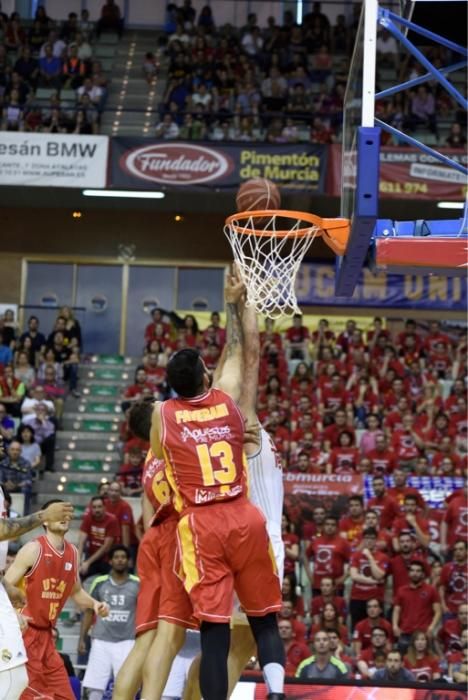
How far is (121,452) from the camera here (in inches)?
655

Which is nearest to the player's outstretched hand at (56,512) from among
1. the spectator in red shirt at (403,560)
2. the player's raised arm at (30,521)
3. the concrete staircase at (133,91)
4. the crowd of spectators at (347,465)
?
Answer: the player's raised arm at (30,521)

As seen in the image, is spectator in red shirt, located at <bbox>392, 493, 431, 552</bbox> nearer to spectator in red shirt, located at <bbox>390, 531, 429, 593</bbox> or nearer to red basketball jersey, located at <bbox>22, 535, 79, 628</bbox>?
spectator in red shirt, located at <bbox>390, 531, 429, 593</bbox>

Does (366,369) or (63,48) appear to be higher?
(63,48)

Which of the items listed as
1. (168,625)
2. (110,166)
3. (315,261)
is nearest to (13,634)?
(168,625)

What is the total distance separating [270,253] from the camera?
755 centimetres

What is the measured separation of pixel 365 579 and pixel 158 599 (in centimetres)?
660

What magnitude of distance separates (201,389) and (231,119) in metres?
15.5

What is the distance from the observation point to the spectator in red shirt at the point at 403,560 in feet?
41.4

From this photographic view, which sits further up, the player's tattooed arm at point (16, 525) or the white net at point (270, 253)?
the white net at point (270, 253)

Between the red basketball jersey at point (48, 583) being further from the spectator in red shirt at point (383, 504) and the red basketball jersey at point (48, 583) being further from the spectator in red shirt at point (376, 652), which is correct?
the spectator in red shirt at point (383, 504)

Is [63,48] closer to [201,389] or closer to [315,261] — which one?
[315,261]

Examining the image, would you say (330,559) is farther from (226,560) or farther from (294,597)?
(226,560)

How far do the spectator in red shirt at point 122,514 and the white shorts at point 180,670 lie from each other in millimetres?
3192

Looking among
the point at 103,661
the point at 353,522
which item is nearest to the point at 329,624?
the point at 353,522
